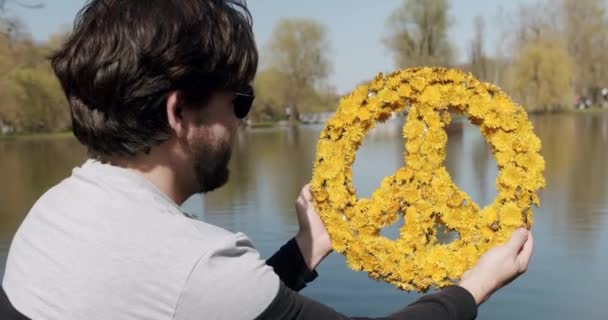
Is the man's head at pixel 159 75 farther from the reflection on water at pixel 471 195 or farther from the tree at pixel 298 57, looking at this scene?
the tree at pixel 298 57

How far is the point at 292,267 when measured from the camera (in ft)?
6.51

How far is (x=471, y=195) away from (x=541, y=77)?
24.7 meters

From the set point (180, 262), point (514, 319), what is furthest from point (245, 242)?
point (514, 319)

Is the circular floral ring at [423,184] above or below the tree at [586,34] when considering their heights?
above

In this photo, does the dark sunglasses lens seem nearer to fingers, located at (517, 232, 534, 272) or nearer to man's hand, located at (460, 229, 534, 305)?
man's hand, located at (460, 229, 534, 305)

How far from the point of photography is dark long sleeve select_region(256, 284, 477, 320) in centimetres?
116

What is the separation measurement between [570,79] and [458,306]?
3591 cm

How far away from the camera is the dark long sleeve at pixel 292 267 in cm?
197

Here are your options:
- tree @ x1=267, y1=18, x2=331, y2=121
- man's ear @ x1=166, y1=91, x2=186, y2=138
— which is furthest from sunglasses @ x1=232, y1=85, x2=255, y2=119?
tree @ x1=267, y1=18, x2=331, y2=121

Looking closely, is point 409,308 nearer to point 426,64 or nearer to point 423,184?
point 423,184

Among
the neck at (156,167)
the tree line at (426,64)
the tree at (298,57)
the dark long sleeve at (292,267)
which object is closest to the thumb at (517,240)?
the dark long sleeve at (292,267)

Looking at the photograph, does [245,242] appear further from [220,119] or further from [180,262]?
[220,119]

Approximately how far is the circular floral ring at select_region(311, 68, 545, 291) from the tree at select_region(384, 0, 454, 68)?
108ft

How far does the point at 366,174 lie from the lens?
44.2ft
